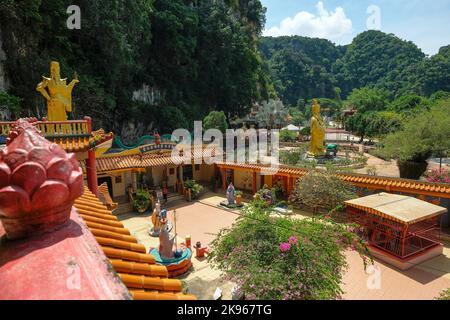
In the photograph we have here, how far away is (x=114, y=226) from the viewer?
13.1 feet

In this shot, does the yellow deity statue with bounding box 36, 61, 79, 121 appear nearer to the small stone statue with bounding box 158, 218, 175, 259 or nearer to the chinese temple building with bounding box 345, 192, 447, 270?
the small stone statue with bounding box 158, 218, 175, 259

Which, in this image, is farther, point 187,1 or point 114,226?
point 187,1

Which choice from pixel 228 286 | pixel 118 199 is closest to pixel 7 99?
pixel 118 199

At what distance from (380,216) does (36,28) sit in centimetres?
2468

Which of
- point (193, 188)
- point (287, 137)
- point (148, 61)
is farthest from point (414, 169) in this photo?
point (148, 61)

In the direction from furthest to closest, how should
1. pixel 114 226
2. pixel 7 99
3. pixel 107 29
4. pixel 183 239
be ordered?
pixel 107 29
pixel 7 99
pixel 183 239
pixel 114 226

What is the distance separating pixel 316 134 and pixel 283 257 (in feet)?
64.7

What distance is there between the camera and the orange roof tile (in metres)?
2.75

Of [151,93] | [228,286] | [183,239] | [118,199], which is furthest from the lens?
[151,93]

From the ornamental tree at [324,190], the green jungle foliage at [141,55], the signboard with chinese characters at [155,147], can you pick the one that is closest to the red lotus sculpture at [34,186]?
the ornamental tree at [324,190]

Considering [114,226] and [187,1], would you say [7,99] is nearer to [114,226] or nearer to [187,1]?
[114,226]

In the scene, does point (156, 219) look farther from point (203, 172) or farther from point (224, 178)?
point (203, 172)

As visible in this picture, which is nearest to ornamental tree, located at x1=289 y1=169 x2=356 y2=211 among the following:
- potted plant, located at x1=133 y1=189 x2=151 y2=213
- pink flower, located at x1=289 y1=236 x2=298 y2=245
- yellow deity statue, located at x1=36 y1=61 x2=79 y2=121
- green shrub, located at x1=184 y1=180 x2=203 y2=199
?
green shrub, located at x1=184 y1=180 x2=203 y2=199

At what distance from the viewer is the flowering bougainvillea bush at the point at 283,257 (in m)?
6.11
